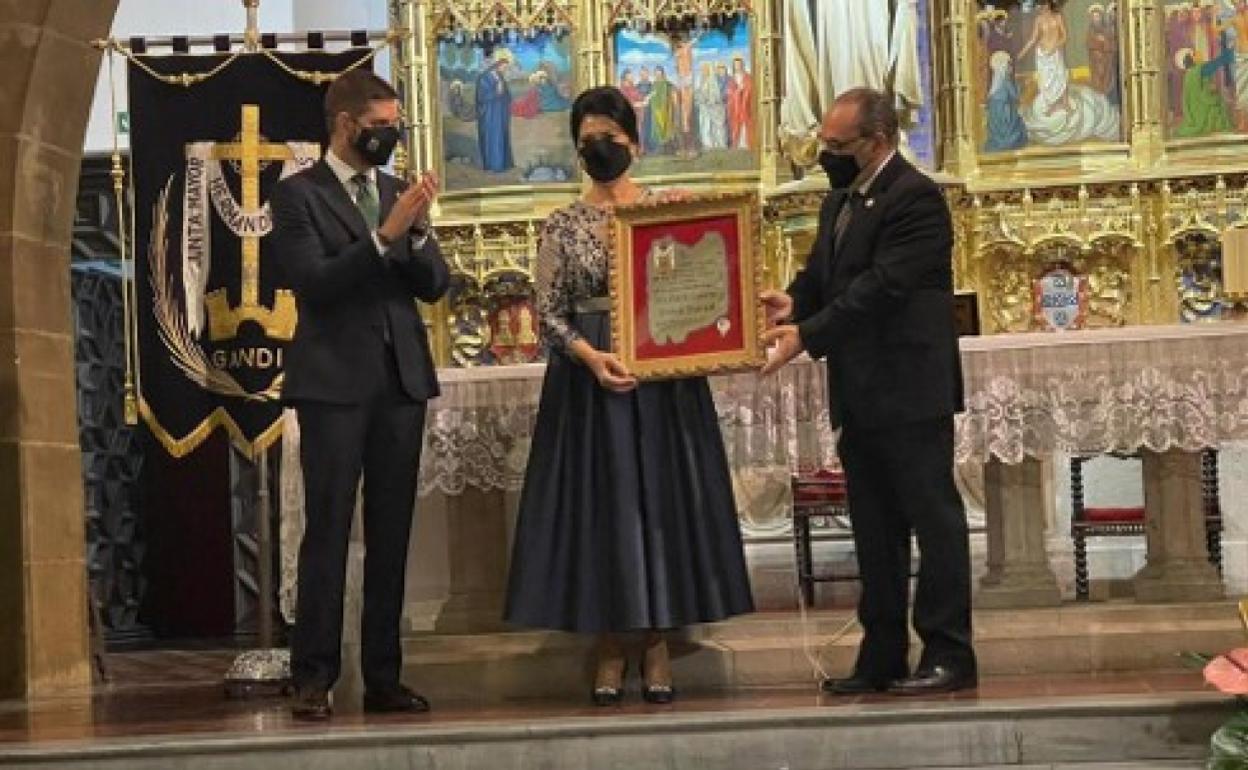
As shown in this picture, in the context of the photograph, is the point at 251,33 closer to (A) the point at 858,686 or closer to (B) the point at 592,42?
(B) the point at 592,42

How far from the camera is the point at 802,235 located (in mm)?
9281

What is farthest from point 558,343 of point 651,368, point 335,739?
point 335,739

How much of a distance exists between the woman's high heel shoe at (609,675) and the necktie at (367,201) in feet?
4.39

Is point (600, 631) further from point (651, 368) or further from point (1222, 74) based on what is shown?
point (1222, 74)

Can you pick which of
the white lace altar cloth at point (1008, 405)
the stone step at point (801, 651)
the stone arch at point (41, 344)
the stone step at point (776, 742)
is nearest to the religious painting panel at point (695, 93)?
the stone arch at point (41, 344)

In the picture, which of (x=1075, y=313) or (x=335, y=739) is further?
(x=1075, y=313)

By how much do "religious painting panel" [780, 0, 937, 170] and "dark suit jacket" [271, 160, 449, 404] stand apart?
368 cm

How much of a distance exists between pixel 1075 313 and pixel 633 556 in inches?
160

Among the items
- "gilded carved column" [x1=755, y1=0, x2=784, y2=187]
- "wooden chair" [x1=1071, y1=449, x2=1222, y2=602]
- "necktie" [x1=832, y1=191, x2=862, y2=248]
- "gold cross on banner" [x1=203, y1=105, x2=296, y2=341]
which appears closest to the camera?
"necktie" [x1=832, y1=191, x2=862, y2=248]

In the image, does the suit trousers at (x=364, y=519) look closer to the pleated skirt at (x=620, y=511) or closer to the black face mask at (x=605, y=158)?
the pleated skirt at (x=620, y=511)

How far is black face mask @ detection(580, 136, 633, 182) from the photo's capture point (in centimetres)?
574

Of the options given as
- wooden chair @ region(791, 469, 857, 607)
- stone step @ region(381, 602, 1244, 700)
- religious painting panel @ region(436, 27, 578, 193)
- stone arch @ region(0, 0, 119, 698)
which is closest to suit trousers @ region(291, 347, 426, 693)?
stone step @ region(381, 602, 1244, 700)

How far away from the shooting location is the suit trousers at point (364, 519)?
5703mm

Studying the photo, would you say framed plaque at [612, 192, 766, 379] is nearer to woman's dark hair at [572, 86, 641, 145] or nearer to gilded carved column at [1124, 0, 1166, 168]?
woman's dark hair at [572, 86, 641, 145]
